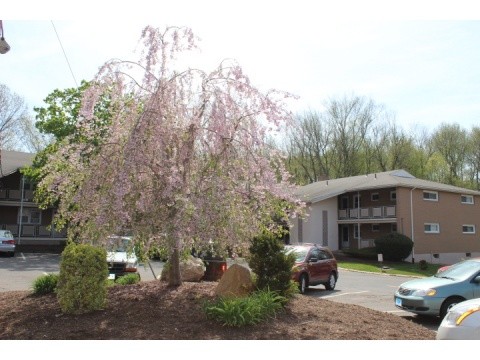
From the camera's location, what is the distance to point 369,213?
34.8m

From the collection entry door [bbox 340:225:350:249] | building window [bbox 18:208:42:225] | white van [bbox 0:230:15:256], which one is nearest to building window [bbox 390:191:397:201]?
entry door [bbox 340:225:350:249]

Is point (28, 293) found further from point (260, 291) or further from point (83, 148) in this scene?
point (260, 291)

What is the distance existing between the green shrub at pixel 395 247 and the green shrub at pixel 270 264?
2331cm

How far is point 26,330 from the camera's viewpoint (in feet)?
22.4

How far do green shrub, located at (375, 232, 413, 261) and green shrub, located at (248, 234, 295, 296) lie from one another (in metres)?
23.3

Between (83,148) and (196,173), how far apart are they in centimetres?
200

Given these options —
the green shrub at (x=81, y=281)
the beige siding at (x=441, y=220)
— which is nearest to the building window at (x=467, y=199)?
the beige siding at (x=441, y=220)

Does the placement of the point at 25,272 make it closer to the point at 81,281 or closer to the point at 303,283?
the point at 303,283

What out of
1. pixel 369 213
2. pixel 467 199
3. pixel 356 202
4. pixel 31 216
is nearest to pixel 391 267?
pixel 369 213

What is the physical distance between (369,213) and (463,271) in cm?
2404

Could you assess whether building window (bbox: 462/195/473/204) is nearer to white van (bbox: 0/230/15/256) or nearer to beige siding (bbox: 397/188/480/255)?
beige siding (bbox: 397/188/480/255)

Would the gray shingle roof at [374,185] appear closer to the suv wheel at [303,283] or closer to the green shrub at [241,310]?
the suv wheel at [303,283]

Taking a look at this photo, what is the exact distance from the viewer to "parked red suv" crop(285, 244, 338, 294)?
49.9 feet

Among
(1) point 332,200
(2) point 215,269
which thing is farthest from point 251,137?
(1) point 332,200
